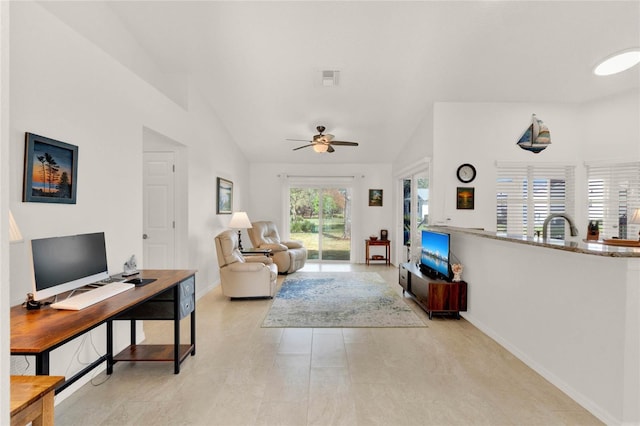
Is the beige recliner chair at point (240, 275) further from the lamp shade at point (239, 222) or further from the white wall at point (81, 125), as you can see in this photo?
the white wall at point (81, 125)

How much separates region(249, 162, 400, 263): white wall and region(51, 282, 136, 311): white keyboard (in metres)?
5.33

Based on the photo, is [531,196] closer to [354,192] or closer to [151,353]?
[354,192]

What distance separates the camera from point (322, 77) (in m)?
4.14

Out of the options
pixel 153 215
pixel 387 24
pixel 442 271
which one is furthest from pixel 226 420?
pixel 387 24

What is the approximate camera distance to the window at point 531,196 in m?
4.74

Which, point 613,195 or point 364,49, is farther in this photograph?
point 613,195

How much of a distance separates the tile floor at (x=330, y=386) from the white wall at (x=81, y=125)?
56 centimetres

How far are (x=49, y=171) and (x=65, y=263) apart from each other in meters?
0.63

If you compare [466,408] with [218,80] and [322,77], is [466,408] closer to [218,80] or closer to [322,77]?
[322,77]

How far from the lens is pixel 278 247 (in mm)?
6199

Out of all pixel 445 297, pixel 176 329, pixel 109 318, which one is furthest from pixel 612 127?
pixel 109 318

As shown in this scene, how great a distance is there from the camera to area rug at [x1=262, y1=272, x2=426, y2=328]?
11.5ft

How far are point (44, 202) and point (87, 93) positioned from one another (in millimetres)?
921

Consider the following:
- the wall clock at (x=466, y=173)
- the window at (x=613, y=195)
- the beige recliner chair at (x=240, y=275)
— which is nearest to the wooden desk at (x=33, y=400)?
the beige recliner chair at (x=240, y=275)
